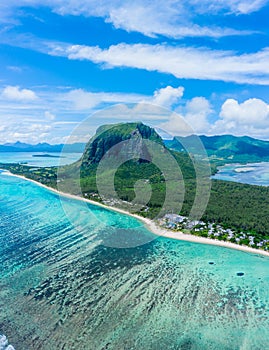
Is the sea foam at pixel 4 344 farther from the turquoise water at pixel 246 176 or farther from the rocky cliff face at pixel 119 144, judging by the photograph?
the turquoise water at pixel 246 176

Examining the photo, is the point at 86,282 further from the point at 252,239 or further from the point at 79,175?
the point at 79,175

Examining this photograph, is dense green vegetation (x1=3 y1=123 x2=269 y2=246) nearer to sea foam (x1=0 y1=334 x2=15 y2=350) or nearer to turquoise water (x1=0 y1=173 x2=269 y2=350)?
turquoise water (x1=0 y1=173 x2=269 y2=350)

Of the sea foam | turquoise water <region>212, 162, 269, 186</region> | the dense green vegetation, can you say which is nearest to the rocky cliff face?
the dense green vegetation

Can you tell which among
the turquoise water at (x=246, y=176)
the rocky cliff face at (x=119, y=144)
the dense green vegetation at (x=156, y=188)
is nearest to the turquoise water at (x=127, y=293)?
the dense green vegetation at (x=156, y=188)

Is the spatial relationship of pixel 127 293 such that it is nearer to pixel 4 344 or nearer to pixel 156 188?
pixel 4 344

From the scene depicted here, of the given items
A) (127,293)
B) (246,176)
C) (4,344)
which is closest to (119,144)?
(246,176)
